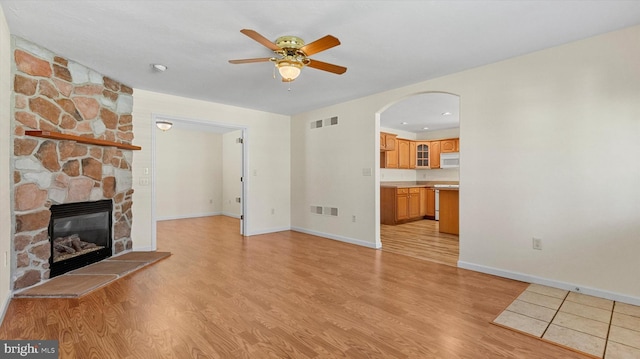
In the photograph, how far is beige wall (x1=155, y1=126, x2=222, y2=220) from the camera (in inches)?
300

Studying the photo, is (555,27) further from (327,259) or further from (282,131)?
(282,131)

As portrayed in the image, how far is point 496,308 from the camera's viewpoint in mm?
2549

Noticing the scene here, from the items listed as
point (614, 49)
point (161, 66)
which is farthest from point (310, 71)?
point (614, 49)

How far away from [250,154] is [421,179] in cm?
549

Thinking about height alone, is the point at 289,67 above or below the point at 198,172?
above

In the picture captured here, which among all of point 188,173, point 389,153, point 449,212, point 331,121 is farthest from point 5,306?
point 389,153

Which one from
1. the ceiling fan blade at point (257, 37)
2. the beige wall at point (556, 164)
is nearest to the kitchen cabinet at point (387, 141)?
the beige wall at point (556, 164)

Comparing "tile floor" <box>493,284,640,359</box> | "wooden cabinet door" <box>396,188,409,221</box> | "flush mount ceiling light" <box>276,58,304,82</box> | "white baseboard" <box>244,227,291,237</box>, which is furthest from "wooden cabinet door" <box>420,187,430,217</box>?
"flush mount ceiling light" <box>276,58,304,82</box>

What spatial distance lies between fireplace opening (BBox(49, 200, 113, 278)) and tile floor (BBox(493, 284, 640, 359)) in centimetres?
453

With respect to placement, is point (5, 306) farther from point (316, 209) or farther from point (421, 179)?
point (421, 179)

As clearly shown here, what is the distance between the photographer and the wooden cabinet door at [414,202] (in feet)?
24.6

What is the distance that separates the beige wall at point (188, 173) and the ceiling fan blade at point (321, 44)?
20.9ft

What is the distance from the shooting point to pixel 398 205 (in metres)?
7.11

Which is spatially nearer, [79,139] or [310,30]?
[310,30]
